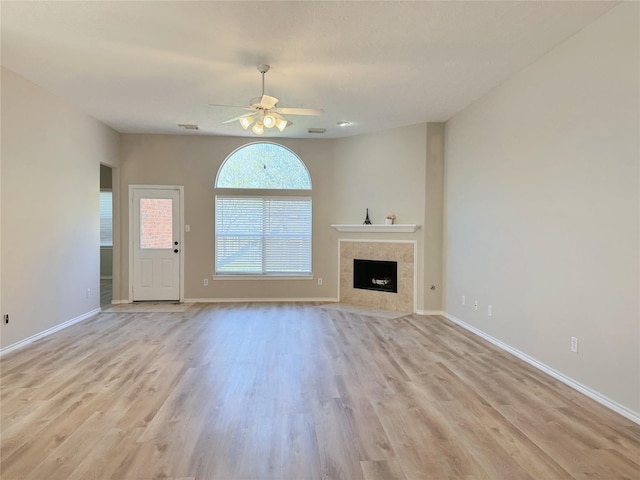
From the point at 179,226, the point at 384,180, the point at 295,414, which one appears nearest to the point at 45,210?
the point at 179,226

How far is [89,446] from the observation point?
216 cm

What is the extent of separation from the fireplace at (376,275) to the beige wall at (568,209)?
65.1 inches

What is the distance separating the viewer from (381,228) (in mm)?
6152

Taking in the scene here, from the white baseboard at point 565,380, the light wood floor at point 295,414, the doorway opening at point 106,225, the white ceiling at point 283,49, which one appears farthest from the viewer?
the doorway opening at point 106,225

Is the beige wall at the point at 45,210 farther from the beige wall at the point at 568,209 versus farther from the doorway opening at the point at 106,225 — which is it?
the beige wall at the point at 568,209

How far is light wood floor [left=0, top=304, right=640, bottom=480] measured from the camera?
6.56 feet

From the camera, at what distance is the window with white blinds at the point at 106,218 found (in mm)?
9062

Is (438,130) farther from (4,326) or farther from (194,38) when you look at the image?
(4,326)

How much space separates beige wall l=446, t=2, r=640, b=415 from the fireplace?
165 centimetres

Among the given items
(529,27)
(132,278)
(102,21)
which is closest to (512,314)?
(529,27)

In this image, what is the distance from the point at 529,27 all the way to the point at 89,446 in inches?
168

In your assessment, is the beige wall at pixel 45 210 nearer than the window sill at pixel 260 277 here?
Yes

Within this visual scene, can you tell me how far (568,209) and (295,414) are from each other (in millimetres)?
2775

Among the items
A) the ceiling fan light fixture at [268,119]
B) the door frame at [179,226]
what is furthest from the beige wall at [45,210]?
the ceiling fan light fixture at [268,119]
